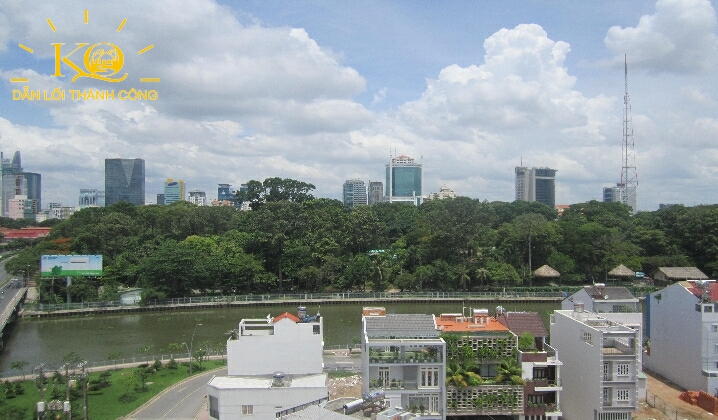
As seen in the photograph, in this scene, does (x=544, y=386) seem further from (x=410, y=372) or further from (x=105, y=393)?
(x=105, y=393)

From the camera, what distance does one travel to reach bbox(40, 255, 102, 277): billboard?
138 feet

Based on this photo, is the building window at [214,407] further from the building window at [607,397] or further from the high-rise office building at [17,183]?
the high-rise office building at [17,183]

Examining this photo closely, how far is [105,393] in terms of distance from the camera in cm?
2286

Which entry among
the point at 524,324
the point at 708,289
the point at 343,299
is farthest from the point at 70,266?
the point at 708,289

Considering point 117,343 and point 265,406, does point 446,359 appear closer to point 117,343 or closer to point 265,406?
point 265,406

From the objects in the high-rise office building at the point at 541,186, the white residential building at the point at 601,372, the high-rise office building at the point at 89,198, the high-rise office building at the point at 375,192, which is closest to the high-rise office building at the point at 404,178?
the high-rise office building at the point at 375,192

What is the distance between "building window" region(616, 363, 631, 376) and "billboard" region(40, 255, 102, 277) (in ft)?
120

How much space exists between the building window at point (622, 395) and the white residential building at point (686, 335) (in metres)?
5.95

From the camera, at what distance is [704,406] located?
2212 cm

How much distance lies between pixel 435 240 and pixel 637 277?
1755 cm

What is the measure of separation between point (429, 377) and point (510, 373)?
2700 mm

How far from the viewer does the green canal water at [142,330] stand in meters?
31.1

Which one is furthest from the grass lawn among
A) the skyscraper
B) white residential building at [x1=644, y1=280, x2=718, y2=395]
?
the skyscraper

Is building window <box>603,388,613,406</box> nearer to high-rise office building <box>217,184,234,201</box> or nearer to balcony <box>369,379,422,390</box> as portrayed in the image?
balcony <box>369,379,422,390</box>
